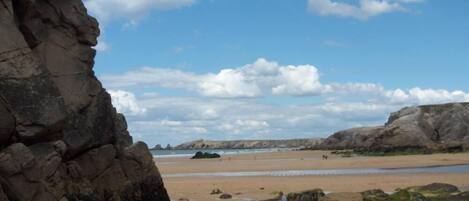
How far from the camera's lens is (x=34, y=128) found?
1511 cm

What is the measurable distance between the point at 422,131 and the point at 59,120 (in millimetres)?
75591

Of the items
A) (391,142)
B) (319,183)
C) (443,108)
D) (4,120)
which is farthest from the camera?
(443,108)

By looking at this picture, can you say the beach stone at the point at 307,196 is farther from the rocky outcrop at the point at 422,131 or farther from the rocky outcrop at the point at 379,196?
the rocky outcrop at the point at 422,131

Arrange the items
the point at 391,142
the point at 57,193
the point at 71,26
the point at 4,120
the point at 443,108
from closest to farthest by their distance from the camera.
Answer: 1. the point at 4,120
2. the point at 57,193
3. the point at 71,26
4. the point at 391,142
5. the point at 443,108

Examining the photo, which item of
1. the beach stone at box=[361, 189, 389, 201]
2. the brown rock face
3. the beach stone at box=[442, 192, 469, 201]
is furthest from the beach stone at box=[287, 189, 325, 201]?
the brown rock face

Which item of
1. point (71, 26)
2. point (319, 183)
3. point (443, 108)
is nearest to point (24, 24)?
point (71, 26)

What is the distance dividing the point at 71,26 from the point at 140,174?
5.12 meters

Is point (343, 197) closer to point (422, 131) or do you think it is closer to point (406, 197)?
point (406, 197)

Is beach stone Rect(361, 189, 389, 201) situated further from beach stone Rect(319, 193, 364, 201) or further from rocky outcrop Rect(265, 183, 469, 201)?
beach stone Rect(319, 193, 364, 201)

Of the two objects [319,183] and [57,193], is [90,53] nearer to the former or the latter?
[57,193]

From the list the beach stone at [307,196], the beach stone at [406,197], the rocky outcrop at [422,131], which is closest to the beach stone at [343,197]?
the beach stone at [307,196]

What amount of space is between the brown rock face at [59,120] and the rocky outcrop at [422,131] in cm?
5784

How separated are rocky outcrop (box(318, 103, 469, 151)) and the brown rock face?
57837 millimetres

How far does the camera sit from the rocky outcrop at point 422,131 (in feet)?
255
